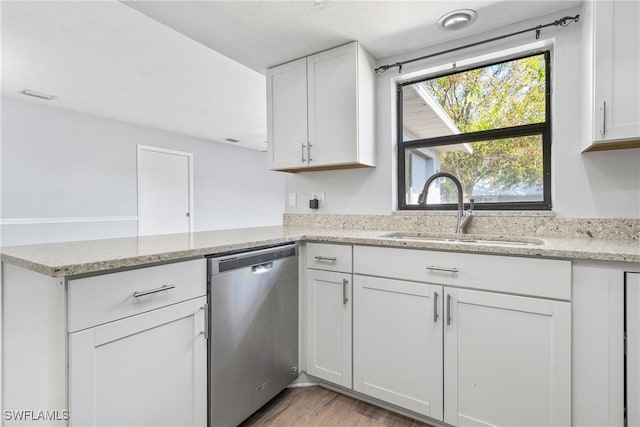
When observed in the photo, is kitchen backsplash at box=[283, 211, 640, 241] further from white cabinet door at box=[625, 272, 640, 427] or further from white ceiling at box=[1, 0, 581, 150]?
white ceiling at box=[1, 0, 581, 150]

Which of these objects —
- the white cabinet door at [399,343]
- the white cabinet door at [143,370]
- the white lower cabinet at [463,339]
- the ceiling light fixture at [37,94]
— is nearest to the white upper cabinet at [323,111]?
the white lower cabinet at [463,339]

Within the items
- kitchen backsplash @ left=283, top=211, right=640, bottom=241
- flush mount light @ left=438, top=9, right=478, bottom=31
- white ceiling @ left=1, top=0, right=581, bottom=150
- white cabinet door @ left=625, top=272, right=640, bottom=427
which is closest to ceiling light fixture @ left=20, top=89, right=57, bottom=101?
white ceiling @ left=1, top=0, right=581, bottom=150

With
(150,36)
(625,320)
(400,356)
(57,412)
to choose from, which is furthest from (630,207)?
(150,36)

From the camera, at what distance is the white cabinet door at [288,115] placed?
7.32 feet

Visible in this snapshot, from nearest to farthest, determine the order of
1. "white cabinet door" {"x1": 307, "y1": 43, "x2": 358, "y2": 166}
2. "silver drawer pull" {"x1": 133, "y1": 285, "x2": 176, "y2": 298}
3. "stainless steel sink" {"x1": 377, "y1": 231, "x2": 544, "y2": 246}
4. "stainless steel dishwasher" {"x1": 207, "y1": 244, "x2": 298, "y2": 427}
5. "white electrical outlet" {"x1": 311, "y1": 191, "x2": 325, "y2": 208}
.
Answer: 1. "silver drawer pull" {"x1": 133, "y1": 285, "x2": 176, "y2": 298}
2. "stainless steel dishwasher" {"x1": 207, "y1": 244, "x2": 298, "y2": 427}
3. "stainless steel sink" {"x1": 377, "y1": 231, "x2": 544, "y2": 246}
4. "white cabinet door" {"x1": 307, "y1": 43, "x2": 358, "y2": 166}
5. "white electrical outlet" {"x1": 311, "y1": 191, "x2": 325, "y2": 208}

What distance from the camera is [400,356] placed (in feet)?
5.15

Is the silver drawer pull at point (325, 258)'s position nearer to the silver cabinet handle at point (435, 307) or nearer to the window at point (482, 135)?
the silver cabinet handle at point (435, 307)

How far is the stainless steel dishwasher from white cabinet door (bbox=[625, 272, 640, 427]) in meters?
1.42

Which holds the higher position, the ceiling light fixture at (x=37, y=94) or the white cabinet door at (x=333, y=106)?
the ceiling light fixture at (x=37, y=94)

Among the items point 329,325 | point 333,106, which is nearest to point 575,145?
point 333,106

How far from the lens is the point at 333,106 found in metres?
2.10

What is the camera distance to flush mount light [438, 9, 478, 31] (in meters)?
1.71

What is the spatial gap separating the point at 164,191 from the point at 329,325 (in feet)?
14.0

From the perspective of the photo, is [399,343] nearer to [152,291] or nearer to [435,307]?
[435,307]
